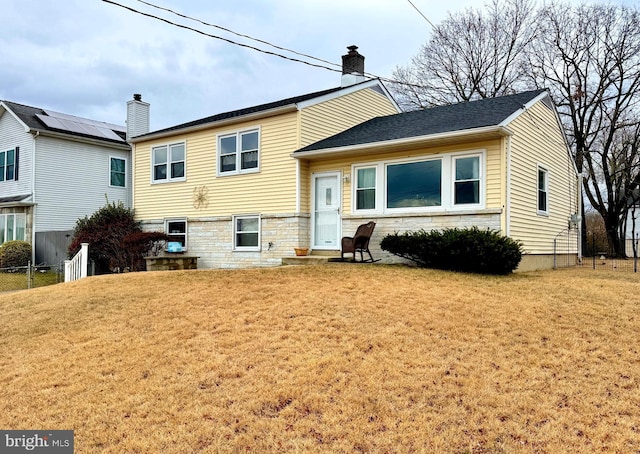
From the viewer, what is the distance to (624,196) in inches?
971

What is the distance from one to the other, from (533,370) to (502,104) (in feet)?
32.6

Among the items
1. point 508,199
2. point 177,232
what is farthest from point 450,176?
point 177,232

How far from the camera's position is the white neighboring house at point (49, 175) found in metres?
20.0

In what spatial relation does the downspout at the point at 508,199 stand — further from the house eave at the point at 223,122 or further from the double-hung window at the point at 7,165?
the double-hung window at the point at 7,165

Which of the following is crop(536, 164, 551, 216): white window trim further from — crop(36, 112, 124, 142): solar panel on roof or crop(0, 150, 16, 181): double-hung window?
crop(0, 150, 16, 181): double-hung window

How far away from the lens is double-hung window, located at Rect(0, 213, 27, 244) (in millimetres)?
20422

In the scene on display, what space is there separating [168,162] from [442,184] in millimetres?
9995

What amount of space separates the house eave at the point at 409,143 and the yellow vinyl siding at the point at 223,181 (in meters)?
0.84

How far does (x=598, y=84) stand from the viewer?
24.3 m

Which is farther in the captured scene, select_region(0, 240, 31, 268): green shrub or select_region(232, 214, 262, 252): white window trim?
select_region(0, 240, 31, 268): green shrub

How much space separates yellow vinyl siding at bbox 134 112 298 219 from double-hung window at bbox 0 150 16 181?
22.9 feet

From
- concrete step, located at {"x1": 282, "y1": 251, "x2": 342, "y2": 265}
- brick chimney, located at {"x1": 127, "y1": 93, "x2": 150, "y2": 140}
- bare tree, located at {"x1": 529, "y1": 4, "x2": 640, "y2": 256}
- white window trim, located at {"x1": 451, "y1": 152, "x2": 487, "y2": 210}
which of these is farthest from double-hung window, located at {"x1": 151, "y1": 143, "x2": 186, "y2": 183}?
bare tree, located at {"x1": 529, "y1": 4, "x2": 640, "y2": 256}

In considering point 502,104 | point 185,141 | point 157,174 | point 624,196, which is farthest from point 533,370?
point 624,196

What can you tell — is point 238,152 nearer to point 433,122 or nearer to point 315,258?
point 315,258
